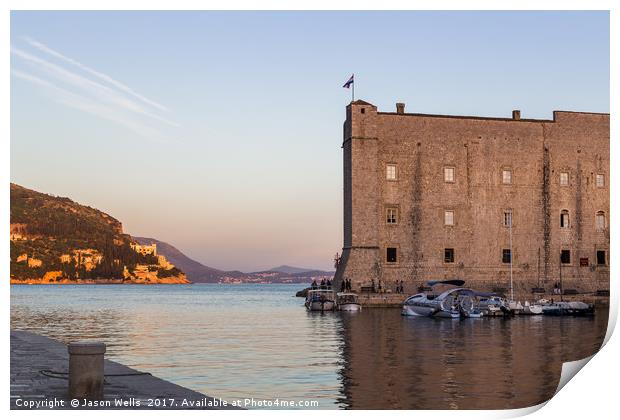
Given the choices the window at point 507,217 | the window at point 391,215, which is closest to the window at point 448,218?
the window at point 391,215

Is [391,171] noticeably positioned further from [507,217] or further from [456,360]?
[456,360]

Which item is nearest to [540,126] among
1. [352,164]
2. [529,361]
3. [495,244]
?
[495,244]

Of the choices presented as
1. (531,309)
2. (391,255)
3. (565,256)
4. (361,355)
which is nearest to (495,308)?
(531,309)

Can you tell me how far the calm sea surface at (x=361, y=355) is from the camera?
15898 mm

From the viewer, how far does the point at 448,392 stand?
1555 centimetres

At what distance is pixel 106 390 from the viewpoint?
1254cm

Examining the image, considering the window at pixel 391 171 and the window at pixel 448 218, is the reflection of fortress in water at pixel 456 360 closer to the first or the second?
Answer: the window at pixel 391 171

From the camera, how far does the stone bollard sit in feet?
38.1

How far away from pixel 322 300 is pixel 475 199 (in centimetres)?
1049

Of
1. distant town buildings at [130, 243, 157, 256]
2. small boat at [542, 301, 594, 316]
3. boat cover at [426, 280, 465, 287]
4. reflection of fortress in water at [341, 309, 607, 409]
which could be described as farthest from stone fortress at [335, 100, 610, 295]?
distant town buildings at [130, 243, 157, 256]

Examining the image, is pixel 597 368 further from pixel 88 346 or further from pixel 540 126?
pixel 540 126

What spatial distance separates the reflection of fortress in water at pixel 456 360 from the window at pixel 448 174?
12943 millimetres
